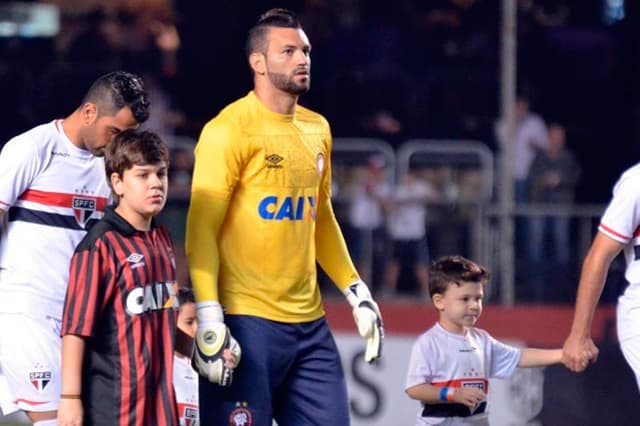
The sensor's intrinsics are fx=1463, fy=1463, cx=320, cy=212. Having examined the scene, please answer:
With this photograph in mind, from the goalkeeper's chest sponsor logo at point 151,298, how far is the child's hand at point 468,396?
1.72 meters

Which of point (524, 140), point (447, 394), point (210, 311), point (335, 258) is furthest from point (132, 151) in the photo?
point (524, 140)

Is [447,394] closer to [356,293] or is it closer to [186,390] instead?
[356,293]

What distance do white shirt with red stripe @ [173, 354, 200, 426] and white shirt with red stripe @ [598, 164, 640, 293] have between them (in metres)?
2.23

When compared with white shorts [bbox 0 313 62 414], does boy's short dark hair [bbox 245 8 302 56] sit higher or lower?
higher

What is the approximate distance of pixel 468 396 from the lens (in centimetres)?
663

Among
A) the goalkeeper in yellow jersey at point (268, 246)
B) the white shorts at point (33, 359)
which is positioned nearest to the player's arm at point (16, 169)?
the white shorts at point (33, 359)

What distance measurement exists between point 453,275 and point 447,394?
583 mm

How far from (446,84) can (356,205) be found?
9.25 feet

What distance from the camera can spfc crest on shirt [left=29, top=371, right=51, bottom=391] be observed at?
19.3ft

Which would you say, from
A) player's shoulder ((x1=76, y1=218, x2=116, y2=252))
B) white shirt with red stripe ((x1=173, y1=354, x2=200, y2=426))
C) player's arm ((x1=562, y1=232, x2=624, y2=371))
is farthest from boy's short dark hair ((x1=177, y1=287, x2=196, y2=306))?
player's arm ((x1=562, y1=232, x2=624, y2=371))

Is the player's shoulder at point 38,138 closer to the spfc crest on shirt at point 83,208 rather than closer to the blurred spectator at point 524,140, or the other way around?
the spfc crest on shirt at point 83,208

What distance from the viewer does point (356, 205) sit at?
12766mm

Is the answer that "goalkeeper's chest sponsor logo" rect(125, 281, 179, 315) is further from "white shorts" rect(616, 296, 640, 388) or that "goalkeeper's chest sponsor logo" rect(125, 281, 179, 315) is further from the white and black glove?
"white shorts" rect(616, 296, 640, 388)

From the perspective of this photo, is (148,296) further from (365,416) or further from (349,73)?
(349,73)
